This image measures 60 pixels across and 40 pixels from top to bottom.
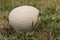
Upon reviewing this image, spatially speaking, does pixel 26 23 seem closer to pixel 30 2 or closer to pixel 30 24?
pixel 30 24

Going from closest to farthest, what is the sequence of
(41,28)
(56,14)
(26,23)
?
(26,23) < (41,28) < (56,14)

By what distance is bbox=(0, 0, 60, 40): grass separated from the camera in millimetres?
3244

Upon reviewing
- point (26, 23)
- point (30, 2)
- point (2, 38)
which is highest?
point (30, 2)

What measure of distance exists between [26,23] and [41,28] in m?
0.32

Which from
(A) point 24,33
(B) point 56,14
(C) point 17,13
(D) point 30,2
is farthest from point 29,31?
(D) point 30,2

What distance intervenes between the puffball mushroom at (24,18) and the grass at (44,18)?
0.12 metres

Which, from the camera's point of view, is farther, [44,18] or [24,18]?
[44,18]

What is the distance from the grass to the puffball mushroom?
12 cm

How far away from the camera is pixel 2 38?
324cm

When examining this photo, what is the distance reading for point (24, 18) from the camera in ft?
10.4

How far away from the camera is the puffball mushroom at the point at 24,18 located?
10.5 ft

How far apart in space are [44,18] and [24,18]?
0.51m

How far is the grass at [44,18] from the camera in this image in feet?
10.6

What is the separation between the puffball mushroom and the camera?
3186 mm
